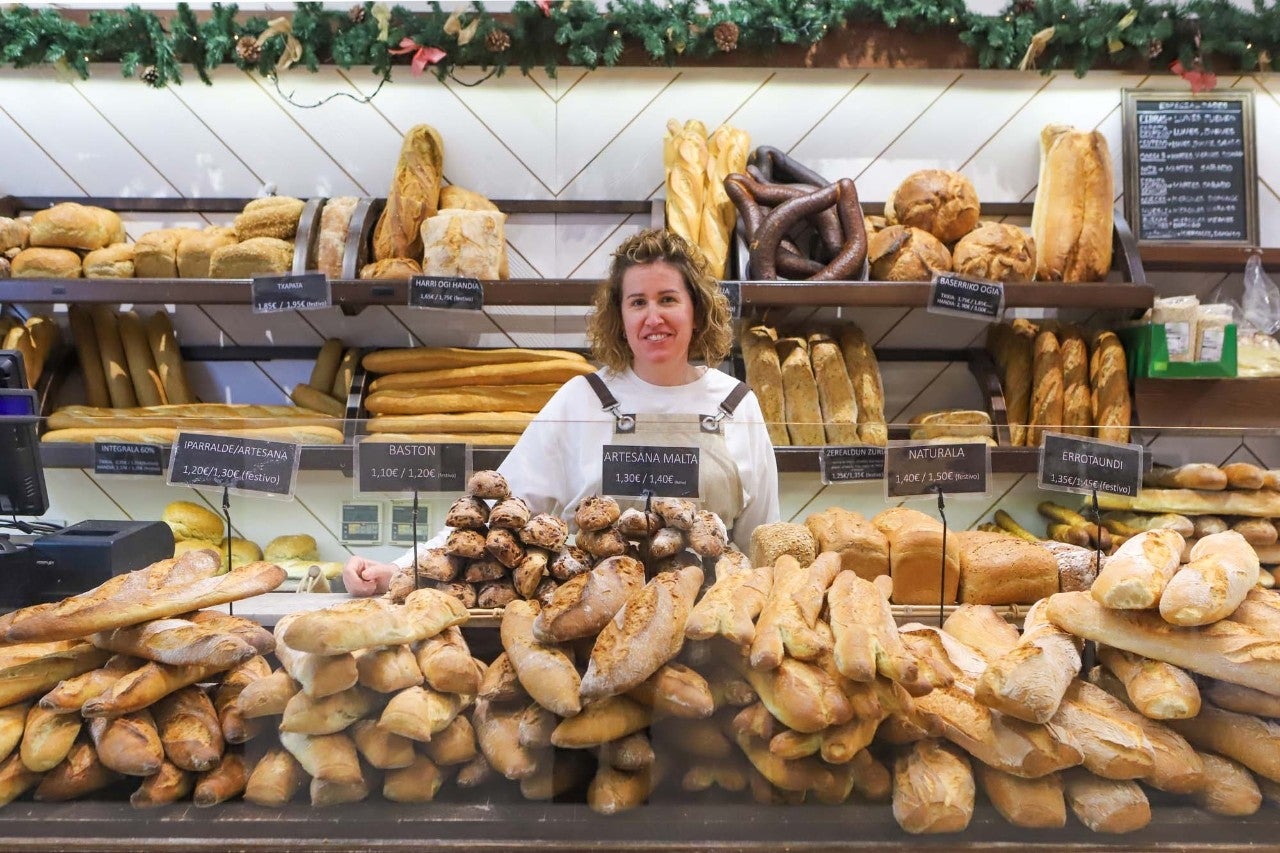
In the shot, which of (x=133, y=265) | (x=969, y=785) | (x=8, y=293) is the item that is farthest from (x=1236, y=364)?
(x=8, y=293)

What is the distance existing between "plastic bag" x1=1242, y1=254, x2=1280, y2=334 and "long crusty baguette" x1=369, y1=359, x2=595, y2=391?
236 cm

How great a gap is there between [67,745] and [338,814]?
13.1 inches

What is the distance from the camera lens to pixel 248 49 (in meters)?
2.92

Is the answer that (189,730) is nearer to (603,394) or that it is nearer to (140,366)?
(603,394)

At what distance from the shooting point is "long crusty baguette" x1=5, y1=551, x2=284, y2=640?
3.32 ft

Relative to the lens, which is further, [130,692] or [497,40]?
[497,40]

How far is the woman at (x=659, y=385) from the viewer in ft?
4.98

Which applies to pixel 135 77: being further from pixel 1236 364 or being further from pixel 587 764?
pixel 1236 364

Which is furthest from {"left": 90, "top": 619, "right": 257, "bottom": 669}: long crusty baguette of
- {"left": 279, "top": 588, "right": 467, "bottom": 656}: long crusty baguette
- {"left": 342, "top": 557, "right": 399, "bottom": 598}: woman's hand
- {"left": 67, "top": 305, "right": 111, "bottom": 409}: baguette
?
{"left": 67, "top": 305, "right": 111, "bottom": 409}: baguette

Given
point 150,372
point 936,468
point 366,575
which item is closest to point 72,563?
point 366,575

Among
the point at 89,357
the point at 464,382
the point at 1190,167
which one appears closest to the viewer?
the point at 464,382

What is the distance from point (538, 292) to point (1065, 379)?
1.77m

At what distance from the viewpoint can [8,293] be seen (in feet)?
8.46

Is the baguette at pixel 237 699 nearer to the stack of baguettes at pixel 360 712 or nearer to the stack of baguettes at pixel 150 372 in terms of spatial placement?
the stack of baguettes at pixel 360 712
